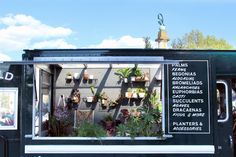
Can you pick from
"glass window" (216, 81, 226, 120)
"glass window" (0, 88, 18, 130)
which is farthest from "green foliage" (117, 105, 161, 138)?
Answer: "glass window" (0, 88, 18, 130)

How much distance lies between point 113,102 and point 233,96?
7.60 ft

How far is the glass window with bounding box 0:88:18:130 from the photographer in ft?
22.6

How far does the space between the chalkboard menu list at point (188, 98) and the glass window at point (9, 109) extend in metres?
2.41

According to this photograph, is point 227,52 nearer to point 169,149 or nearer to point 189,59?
point 189,59

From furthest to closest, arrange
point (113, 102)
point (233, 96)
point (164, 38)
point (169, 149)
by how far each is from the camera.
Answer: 1. point (164, 38)
2. point (113, 102)
3. point (233, 96)
4. point (169, 149)

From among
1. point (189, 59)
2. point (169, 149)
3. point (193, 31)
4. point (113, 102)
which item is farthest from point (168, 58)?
point (193, 31)

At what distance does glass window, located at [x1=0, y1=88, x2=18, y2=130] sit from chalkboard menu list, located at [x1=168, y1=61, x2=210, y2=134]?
2.41 m

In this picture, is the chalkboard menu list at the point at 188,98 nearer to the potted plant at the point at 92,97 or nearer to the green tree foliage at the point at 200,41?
the potted plant at the point at 92,97

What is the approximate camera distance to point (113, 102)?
842cm

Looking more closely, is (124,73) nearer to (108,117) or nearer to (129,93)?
(129,93)

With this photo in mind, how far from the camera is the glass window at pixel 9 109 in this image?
688cm

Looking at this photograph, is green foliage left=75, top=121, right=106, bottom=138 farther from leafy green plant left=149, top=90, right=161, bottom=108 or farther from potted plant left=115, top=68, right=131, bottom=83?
potted plant left=115, top=68, right=131, bottom=83

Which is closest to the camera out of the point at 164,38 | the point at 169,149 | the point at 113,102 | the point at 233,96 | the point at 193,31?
the point at 169,149

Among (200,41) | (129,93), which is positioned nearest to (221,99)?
(129,93)
